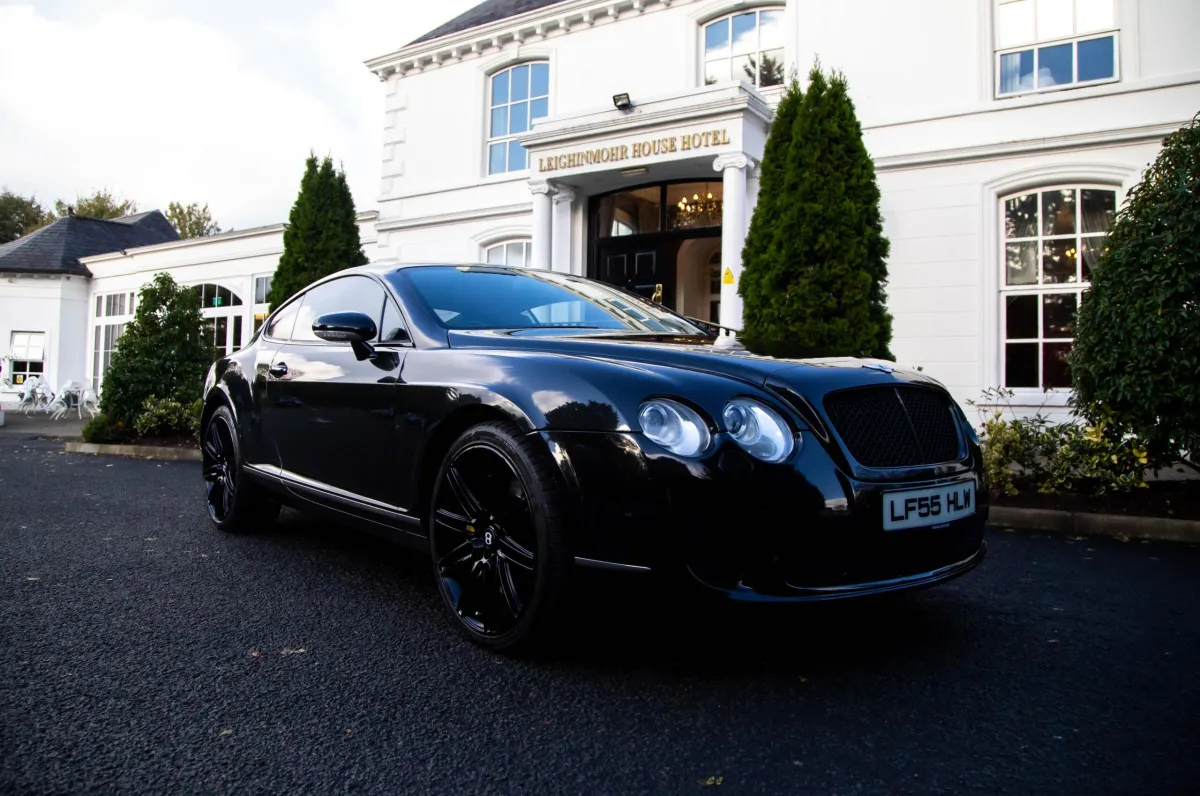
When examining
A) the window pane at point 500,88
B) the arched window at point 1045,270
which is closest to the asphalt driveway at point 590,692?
the arched window at point 1045,270

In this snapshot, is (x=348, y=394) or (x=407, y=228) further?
(x=407, y=228)

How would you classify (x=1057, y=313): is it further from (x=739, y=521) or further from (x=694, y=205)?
(x=739, y=521)

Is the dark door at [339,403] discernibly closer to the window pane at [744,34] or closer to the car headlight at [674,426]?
the car headlight at [674,426]

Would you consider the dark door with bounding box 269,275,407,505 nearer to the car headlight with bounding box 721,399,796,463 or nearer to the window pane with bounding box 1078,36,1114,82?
the car headlight with bounding box 721,399,796,463

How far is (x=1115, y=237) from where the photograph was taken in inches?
236

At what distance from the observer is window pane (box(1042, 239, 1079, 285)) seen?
33.8 ft

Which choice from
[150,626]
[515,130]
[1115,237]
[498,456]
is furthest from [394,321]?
[515,130]

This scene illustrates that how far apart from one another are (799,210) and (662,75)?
5313 mm

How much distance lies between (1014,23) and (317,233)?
35.5 feet

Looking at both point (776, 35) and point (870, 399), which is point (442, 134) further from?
point (870, 399)

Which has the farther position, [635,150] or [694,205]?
[694,205]

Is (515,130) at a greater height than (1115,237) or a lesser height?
greater

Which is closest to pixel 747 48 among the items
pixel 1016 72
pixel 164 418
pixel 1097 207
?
pixel 1016 72

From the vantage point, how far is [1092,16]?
33.8 ft
